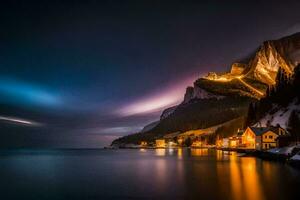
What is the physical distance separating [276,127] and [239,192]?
92.0m

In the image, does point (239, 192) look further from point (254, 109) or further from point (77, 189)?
point (254, 109)

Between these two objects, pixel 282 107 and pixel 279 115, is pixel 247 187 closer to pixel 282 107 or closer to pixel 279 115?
pixel 279 115

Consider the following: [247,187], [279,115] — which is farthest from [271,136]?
[247,187]

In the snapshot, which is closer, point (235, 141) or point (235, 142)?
point (235, 142)

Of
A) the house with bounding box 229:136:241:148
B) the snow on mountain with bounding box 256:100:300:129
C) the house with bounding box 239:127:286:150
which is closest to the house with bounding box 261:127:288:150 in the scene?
the house with bounding box 239:127:286:150

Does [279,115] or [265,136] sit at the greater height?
[279,115]

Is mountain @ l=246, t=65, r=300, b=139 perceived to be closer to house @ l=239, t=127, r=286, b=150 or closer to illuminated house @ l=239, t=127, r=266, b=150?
house @ l=239, t=127, r=286, b=150

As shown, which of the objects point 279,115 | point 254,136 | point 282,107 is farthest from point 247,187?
point 282,107

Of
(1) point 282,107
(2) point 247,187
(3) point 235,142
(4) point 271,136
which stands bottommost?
(2) point 247,187

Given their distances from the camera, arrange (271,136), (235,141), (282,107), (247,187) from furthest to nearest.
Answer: (235,141), (282,107), (271,136), (247,187)

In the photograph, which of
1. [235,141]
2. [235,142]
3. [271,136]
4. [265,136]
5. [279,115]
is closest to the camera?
[271,136]

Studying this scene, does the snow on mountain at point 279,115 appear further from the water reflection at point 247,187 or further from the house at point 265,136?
the water reflection at point 247,187

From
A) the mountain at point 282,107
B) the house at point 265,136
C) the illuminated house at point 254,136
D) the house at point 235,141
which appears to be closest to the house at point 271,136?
the house at point 265,136

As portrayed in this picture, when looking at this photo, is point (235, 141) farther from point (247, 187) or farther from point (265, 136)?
point (247, 187)
